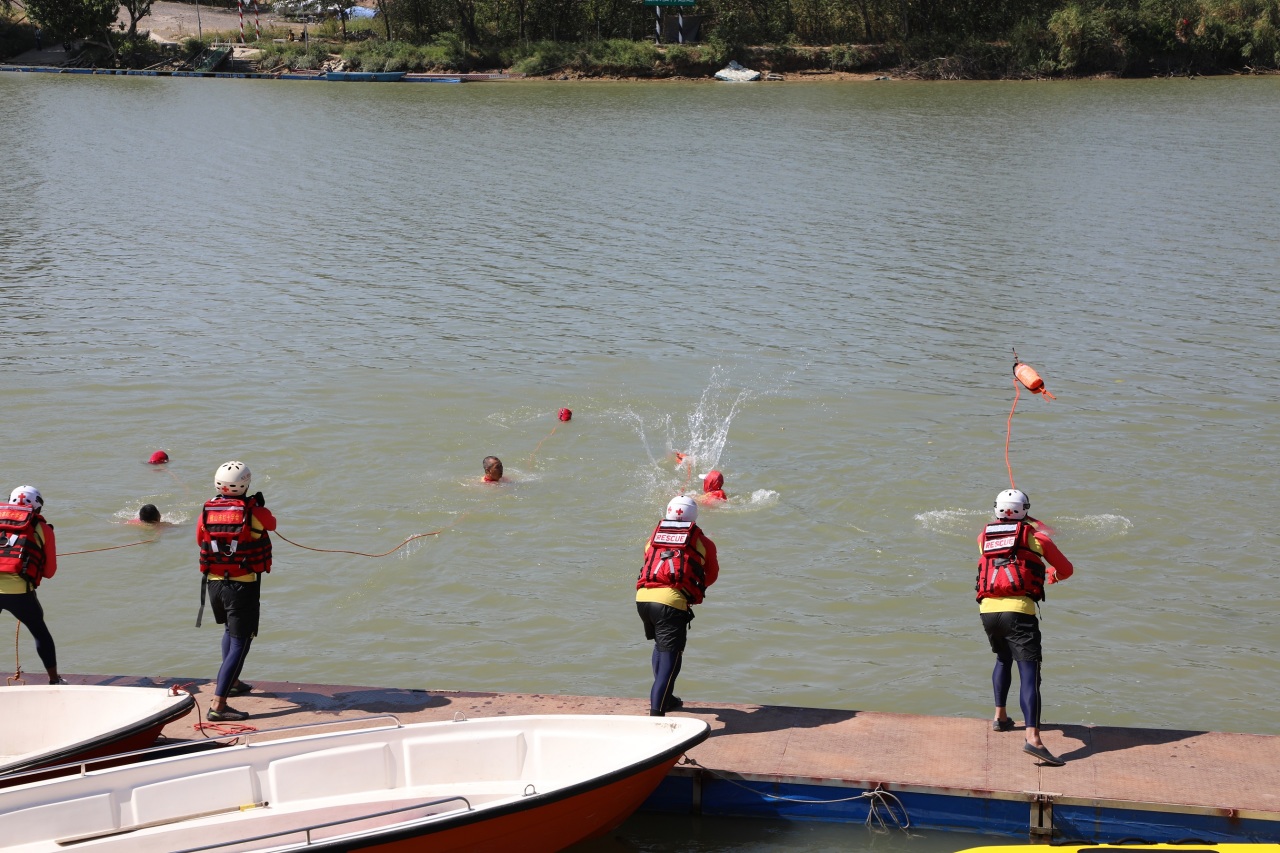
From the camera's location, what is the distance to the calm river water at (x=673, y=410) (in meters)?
13.0

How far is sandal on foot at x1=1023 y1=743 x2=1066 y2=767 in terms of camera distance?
30.0 ft

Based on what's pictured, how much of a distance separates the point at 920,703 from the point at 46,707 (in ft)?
23.2

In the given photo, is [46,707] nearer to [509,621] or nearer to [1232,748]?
[509,621]

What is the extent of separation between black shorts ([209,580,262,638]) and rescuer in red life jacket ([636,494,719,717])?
2.89 metres

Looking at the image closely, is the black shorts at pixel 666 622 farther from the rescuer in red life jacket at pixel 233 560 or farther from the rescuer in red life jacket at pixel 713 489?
the rescuer in red life jacket at pixel 713 489

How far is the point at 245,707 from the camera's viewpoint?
1029 cm

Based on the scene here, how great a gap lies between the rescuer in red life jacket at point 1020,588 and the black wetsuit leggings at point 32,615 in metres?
7.00

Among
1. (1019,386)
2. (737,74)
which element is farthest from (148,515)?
(737,74)

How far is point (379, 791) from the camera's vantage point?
8.74m

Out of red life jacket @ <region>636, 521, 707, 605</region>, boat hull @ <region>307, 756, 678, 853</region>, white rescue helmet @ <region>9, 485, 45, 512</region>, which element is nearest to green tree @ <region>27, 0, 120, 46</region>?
white rescue helmet @ <region>9, 485, 45, 512</region>

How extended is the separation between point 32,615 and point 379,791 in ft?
11.3

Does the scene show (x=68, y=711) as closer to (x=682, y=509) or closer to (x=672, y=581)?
(x=672, y=581)

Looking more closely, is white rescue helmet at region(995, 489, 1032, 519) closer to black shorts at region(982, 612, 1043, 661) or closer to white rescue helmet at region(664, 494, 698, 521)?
black shorts at region(982, 612, 1043, 661)

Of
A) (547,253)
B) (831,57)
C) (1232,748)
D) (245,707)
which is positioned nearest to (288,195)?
(547,253)
